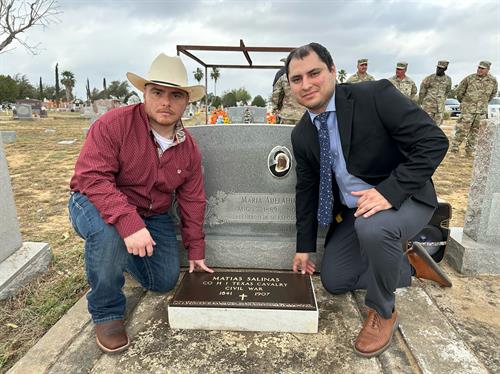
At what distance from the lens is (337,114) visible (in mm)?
2109

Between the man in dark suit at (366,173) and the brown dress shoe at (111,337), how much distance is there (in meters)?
1.14

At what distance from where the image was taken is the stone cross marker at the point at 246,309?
6.65ft

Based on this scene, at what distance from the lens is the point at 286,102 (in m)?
6.87

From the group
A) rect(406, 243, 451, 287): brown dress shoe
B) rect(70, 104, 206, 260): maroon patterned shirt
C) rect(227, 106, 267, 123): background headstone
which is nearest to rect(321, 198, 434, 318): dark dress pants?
rect(406, 243, 451, 287): brown dress shoe

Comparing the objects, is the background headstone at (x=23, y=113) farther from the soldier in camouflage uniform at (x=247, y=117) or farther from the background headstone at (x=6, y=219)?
the background headstone at (x=6, y=219)

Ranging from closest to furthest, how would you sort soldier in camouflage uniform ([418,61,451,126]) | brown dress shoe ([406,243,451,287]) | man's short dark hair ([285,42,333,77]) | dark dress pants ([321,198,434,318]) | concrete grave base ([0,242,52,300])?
dark dress pants ([321,198,434,318]), man's short dark hair ([285,42,333,77]), concrete grave base ([0,242,52,300]), brown dress shoe ([406,243,451,287]), soldier in camouflage uniform ([418,61,451,126])

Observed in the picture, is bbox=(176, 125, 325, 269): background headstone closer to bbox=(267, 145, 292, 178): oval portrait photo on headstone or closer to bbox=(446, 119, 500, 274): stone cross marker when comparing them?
bbox=(267, 145, 292, 178): oval portrait photo on headstone

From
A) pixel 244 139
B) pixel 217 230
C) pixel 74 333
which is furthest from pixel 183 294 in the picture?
pixel 244 139

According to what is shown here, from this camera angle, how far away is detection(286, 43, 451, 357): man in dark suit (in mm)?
1918

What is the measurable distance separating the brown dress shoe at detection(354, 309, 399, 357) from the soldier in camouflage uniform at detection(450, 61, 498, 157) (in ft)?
27.9

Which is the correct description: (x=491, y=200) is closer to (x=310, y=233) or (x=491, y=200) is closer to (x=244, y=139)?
(x=310, y=233)

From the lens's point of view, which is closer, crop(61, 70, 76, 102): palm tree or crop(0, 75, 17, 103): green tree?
crop(0, 75, 17, 103): green tree

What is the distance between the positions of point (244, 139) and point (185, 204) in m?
0.67

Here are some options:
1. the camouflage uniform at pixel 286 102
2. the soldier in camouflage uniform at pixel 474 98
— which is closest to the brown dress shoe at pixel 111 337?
the camouflage uniform at pixel 286 102
